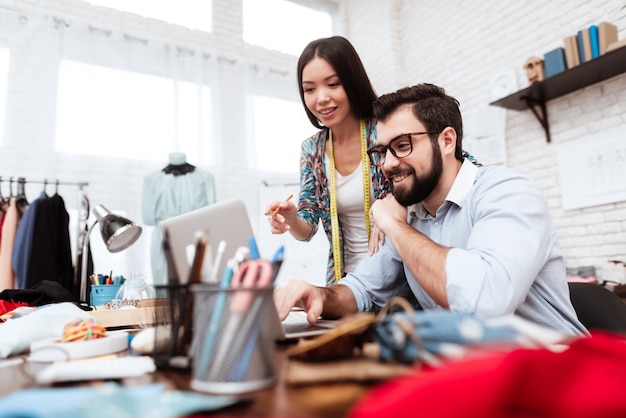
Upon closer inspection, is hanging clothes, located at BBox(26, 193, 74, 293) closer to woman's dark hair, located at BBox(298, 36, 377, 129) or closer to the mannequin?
the mannequin

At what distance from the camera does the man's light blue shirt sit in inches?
37.0

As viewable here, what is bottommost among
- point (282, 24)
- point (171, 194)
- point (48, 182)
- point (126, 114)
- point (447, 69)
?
point (171, 194)

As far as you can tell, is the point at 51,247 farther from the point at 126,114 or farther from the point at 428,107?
the point at 428,107

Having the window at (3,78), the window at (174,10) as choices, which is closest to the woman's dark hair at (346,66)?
Answer: the window at (3,78)

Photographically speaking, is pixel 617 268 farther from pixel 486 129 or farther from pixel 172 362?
pixel 172 362

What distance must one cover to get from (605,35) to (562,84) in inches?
15.4

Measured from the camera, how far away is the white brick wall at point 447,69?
3.13 meters

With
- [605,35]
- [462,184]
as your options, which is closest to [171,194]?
[462,184]

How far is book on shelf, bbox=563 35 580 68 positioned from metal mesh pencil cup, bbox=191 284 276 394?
3.24m

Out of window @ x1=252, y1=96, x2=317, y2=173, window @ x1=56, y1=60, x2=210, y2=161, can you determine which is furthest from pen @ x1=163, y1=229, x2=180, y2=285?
window @ x1=252, y1=96, x2=317, y2=173

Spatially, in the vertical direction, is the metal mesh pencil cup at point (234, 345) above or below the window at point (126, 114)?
below

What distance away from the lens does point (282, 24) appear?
523 centimetres

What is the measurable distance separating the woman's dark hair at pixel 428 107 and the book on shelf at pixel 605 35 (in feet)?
6.85

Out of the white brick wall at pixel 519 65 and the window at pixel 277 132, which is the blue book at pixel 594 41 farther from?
the window at pixel 277 132
